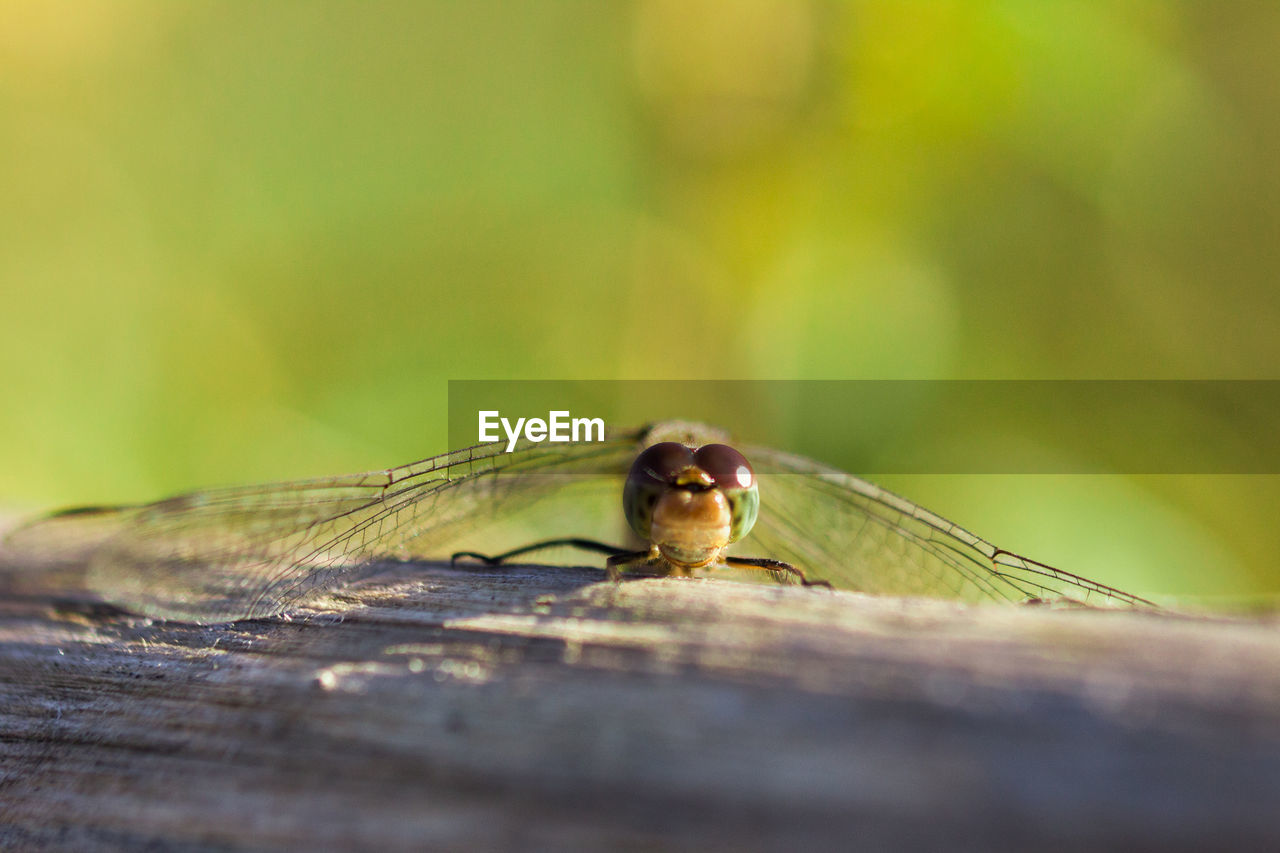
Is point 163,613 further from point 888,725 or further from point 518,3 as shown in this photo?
point 518,3

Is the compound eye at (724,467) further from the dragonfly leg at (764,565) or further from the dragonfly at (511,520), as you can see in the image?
the dragonfly leg at (764,565)

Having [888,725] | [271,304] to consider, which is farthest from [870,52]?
[888,725]

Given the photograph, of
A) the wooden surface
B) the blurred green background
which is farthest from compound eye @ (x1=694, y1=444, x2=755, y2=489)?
the blurred green background

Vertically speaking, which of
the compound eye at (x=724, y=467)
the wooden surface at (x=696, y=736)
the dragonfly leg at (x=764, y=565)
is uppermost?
the compound eye at (x=724, y=467)

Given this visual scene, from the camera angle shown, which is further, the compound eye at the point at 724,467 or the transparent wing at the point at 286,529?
the compound eye at the point at 724,467
